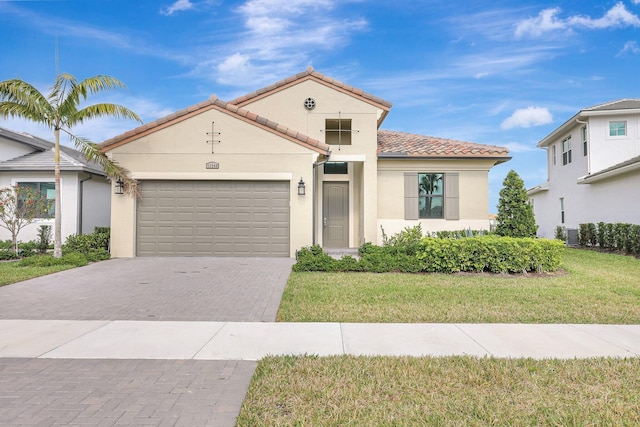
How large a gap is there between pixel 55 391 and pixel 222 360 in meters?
1.49

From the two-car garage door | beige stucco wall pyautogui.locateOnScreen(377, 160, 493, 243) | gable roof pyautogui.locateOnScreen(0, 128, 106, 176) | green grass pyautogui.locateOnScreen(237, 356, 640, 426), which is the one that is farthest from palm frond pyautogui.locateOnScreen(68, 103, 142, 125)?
green grass pyautogui.locateOnScreen(237, 356, 640, 426)

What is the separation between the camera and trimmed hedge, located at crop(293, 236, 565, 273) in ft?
31.8

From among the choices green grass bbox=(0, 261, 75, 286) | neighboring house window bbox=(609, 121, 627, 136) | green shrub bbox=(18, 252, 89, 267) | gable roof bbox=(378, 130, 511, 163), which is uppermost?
neighboring house window bbox=(609, 121, 627, 136)

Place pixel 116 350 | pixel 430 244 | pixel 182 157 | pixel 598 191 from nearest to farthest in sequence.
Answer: pixel 116 350 < pixel 430 244 < pixel 182 157 < pixel 598 191

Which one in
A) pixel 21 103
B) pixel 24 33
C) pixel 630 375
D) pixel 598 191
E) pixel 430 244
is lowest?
pixel 630 375

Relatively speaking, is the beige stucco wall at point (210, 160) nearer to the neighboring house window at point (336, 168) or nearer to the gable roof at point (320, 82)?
the gable roof at point (320, 82)

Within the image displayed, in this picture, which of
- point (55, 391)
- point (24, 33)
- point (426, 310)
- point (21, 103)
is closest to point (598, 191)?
point (426, 310)

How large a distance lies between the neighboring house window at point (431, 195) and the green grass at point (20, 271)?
11.1 meters

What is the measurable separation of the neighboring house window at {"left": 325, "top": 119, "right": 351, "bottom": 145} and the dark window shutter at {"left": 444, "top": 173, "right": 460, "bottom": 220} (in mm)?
4091

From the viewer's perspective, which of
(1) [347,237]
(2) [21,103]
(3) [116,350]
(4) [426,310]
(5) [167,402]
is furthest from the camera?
(1) [347,237]

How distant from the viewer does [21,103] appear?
11469 millimetres

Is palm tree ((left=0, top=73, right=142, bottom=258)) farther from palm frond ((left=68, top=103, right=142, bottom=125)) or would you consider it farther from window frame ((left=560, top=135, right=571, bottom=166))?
window frame ((left=560, top=135, right=571, bottom=166))

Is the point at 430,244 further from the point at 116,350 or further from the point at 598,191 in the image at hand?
the point at 598,191

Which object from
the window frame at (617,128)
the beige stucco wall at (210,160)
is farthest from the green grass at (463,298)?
the window frame at (617,128)
